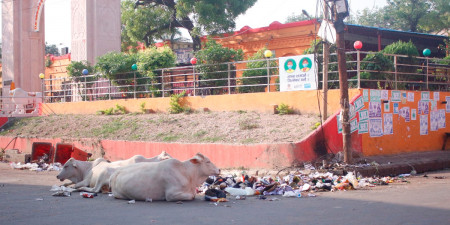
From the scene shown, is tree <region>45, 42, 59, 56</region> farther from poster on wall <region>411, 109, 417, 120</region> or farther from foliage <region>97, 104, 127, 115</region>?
poster on wall <region>411, 109, 417, 120</region>

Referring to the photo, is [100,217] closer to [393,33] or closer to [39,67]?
[393,33]

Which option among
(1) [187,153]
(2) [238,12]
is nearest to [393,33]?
(2) [238,12]

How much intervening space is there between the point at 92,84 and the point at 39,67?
32.0 feet

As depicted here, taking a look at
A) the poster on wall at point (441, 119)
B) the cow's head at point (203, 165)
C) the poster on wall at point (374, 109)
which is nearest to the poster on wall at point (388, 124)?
the poster on wall at point (374, 109)

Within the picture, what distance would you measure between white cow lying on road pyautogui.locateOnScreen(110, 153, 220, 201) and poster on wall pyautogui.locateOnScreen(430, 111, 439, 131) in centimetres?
1170

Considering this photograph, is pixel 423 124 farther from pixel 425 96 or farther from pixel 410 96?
pixel 410 96

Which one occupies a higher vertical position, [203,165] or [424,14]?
[424,14]

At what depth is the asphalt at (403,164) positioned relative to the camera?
13.2m

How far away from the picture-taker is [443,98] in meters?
18.6

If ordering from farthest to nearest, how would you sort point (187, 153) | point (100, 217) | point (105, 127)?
1. point (105, 127)
2. point (187, 153)
3. point (100, 217)

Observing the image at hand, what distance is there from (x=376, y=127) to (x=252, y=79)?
17.9ft

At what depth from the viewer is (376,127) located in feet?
51.4

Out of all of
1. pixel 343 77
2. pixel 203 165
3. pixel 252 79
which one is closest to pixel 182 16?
pixel 252 79

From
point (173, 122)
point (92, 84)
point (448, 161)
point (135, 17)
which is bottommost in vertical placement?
point (448, 161)
